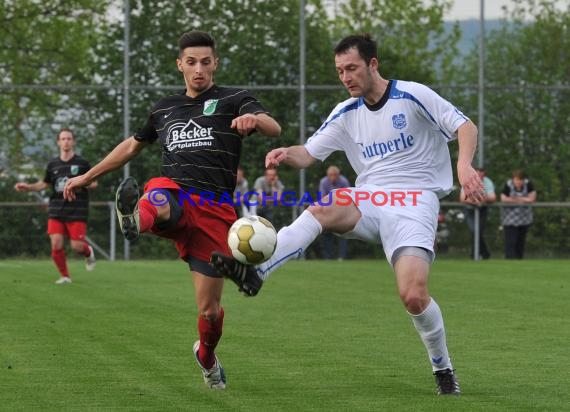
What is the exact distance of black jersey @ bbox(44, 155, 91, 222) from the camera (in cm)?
1739

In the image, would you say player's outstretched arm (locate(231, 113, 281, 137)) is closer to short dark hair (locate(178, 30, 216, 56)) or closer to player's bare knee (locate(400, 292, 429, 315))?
short dark hair (locate(178, 30, 216, 56))

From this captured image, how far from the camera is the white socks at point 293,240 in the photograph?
24.5 ft

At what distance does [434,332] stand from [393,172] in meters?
1.05

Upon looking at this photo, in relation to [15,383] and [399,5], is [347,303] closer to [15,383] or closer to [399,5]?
[15,383]

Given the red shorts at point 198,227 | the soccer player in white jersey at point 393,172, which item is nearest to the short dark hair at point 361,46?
the soccer player in white jersey at point 393,172

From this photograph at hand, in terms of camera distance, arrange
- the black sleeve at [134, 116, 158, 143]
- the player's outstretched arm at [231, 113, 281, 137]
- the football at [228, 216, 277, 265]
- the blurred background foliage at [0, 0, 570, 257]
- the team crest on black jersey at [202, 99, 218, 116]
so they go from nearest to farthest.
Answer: the football at [228, 216, 277, 265] → the player's outstretched arm at [231, 113, 281, 137] → the team crest on black jersey at [202, 99, 218, 116] → the black sleeve at [134, 116, 158, 143] → the blurred background foliage at [0, 0, 570, 257]

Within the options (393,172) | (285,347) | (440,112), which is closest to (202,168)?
(393,172)

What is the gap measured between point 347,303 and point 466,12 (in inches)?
573

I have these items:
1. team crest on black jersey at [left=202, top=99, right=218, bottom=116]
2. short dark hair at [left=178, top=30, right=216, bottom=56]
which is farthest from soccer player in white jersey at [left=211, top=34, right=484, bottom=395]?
short dark hair at [left=178, top=30, right=216, bottom=56]

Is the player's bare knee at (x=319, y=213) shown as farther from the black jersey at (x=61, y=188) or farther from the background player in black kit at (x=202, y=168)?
the black jersey at (x=61, y=188)

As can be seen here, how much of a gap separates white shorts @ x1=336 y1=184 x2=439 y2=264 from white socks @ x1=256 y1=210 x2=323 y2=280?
0.26 metres

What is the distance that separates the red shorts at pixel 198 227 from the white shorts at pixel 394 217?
2.46 feet

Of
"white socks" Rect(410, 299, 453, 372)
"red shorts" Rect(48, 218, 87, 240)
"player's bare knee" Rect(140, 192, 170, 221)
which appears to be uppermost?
"player's bare knee" Rect(140, 192, 170, 221)

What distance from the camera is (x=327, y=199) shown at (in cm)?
782
